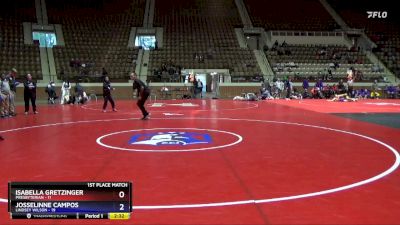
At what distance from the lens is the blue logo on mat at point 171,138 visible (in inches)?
335

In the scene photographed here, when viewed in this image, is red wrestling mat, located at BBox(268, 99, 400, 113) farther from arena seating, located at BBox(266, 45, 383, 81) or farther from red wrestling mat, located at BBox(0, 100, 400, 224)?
arena seating, located at BBox(266, 45, 383, 81)

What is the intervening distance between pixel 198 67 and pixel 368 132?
70.8ft

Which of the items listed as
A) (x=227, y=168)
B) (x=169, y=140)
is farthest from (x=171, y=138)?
(x=227, y=168)

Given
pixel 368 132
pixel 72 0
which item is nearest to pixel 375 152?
pixel 368 132

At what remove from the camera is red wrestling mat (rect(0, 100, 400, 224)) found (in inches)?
167

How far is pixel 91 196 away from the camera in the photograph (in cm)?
278

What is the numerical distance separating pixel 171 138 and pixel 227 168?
3050mm

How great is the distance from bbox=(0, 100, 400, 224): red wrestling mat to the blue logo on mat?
2 cm

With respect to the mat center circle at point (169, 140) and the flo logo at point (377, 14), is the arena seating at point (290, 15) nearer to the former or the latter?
the flo logo at point (377, 14)

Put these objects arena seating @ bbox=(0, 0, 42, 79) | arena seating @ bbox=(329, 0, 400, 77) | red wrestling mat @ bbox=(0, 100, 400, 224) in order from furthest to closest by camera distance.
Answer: arena seating @ bbox=(329, 0, 400, 77) < arena seating @ bbox=(0, 0, 42, 79) < red wrestling mat @ bbox=(0, 100, 400, 224)
